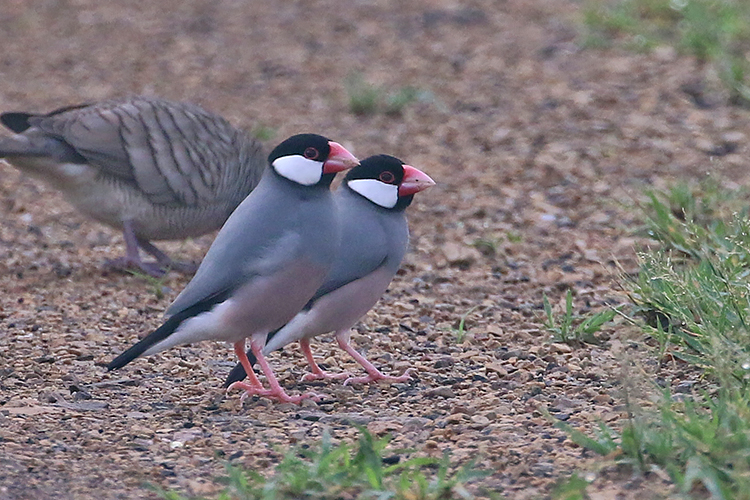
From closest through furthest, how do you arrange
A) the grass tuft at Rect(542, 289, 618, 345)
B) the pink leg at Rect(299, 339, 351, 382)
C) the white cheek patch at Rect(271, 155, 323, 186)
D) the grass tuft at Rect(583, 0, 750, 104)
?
the white cheek patch at Rect(271, 155, 323, 186) < the pink leg at Rect(299, 339, 351, 382) < the grass tuft at Rect(542, 289, 618, 345) < the grass tuft at Rect(583, 0, 750, 104)

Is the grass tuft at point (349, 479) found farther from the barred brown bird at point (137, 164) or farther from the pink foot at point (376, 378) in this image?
the barred brown bird at point (137, 164)

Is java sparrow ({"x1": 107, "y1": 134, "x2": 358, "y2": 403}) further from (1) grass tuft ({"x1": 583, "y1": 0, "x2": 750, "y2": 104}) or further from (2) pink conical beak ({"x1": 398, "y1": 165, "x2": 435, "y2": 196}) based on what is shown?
(1) grass tuft ({"x1": 583, "y1": 0, "x2": 750, "y2": 104})

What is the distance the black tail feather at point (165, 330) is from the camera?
438cm

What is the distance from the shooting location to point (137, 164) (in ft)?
21.7

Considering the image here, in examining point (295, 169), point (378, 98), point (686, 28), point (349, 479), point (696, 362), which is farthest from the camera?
point (686, 28)

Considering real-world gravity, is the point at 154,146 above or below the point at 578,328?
above

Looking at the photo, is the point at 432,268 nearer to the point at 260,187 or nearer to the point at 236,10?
the point at 260,187

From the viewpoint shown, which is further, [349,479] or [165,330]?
[165,330]

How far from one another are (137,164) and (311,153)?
6.97ft

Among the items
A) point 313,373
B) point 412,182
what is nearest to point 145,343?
point 313,373

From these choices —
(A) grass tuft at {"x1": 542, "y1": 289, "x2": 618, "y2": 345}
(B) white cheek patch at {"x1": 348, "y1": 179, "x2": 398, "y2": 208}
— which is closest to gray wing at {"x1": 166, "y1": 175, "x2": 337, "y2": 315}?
(B) white cheek patch at {"x1": 348, "y1": 179, "x2": 398, "y2": 208}

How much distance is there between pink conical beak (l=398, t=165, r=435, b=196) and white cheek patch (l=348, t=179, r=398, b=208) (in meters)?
0.04

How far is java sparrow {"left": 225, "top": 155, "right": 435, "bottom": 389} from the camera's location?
4910 mm

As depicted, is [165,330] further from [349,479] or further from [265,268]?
[349,479]
